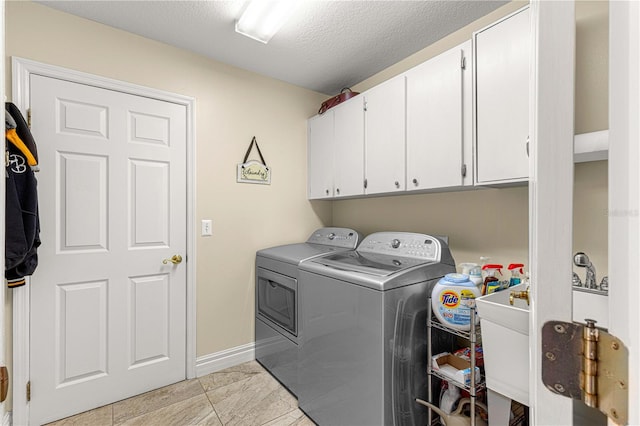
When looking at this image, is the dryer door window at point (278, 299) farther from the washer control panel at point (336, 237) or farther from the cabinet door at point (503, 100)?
the cabinet door at point (503, 100)

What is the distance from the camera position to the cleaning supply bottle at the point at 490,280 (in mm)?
1486

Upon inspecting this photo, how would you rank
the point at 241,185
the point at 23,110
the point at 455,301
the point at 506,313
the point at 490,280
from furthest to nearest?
the point at 241,185 → the point at 23,110 → the point at 490,280 → the point at 455,301 → the point at 506,313

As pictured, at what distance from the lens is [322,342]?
5.79 ft

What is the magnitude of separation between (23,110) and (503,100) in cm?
263

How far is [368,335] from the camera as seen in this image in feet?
4.85

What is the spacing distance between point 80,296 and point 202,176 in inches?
43.6

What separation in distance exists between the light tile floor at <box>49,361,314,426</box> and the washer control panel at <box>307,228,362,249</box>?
1163mm

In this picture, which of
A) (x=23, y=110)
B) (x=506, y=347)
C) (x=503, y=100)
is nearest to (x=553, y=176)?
(x=506, y=347)

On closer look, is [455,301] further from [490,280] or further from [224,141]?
[224,141]

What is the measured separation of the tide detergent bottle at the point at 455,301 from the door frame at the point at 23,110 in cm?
177

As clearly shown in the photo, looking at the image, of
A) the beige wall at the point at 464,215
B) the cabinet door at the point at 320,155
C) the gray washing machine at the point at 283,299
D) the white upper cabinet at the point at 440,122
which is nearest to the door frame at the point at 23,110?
the gray washing machine at the point at 283,299

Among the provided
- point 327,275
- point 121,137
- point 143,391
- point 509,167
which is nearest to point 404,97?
point 509,167

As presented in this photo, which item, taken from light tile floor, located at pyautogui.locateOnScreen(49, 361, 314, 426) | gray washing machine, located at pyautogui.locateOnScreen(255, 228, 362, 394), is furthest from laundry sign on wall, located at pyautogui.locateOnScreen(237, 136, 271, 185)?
light tile floor, located at pyautogui.locateOnScreen(49, 361, 314, 426)

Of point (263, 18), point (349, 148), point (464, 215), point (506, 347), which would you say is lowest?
point (506, 347)
